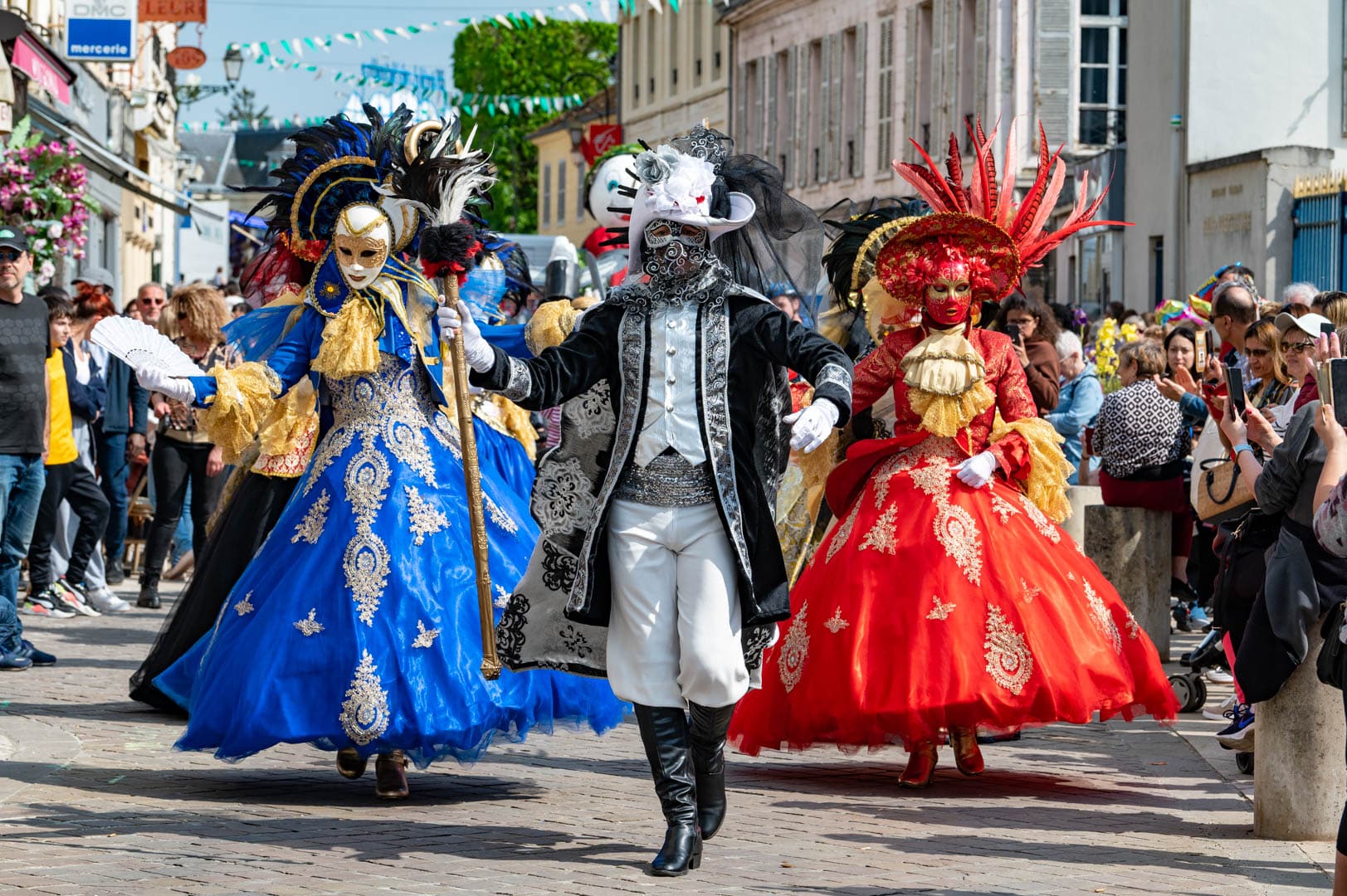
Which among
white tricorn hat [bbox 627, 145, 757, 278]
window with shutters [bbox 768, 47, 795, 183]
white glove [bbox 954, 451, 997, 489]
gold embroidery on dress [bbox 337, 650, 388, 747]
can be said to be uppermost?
window with shutters [bbox 768, 47, 795, 183]

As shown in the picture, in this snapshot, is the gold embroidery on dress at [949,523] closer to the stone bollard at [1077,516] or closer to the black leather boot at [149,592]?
the stone bollard at [1077,516]

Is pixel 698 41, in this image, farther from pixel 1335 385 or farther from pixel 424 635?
pixel 1335 385

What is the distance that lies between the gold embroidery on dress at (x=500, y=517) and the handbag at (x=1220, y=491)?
8.70 ft

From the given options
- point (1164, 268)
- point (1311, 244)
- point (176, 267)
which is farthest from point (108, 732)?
point (176, 267)

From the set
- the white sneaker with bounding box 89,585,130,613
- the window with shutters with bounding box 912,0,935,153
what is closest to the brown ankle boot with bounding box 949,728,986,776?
the white sneaker with bounding box 89,585,130,613

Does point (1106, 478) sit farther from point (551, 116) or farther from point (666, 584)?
point (551, 116)

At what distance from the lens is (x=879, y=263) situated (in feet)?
25.8

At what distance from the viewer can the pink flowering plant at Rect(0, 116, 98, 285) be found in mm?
13156

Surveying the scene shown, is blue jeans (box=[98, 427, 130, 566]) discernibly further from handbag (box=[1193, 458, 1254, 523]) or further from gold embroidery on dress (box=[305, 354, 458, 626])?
handbag (box=[1193, 458, 1254, 523])

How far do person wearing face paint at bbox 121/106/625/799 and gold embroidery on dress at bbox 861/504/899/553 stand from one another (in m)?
1.06

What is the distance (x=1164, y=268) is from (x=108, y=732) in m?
16.6

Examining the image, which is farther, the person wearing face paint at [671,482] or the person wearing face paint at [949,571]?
the person wearing face paint at [949,571]

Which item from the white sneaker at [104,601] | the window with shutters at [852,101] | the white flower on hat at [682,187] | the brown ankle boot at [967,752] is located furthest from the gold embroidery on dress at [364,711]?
the window with shutters at [852,101]

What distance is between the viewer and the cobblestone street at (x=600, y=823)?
5.79 metres
